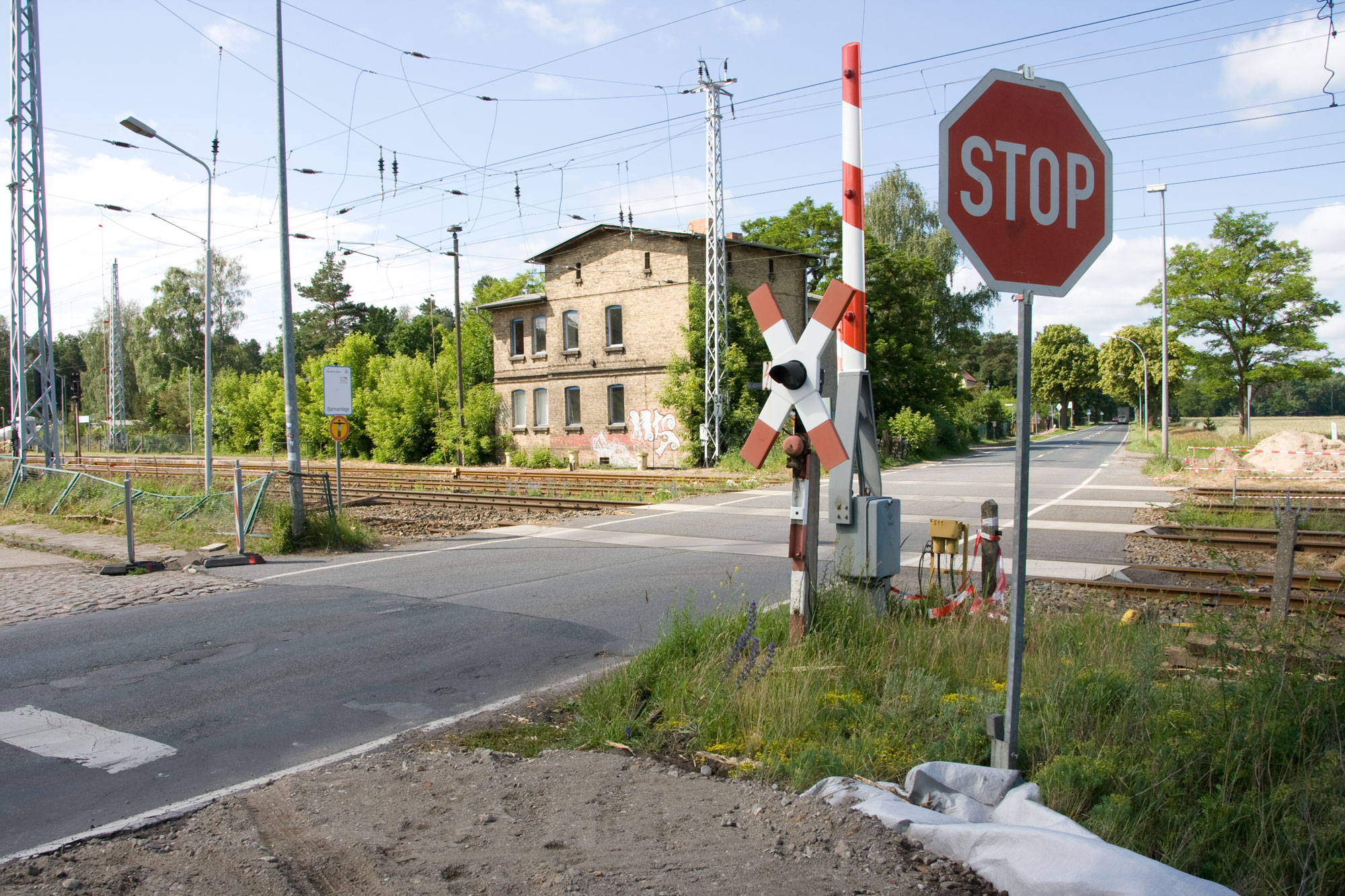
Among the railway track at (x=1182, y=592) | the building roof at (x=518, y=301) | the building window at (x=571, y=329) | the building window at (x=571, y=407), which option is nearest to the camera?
the railway track at (x=1182, y=592)

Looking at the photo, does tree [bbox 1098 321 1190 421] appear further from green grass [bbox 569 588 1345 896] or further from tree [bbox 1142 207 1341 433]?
green grass [bbox 569 588 1345 896]

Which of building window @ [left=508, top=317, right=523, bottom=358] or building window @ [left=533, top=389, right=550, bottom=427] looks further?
building window @ [left=508, top=317, right=523, bottom=358]

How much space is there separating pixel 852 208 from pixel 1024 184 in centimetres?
304

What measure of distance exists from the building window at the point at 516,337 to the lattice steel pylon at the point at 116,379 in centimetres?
2274

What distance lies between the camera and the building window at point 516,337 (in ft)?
133

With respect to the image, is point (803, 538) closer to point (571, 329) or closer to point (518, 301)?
point (571, 329)

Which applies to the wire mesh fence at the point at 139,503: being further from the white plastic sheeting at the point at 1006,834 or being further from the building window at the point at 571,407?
the building window at the point at 571,407

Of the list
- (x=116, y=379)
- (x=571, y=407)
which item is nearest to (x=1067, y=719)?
(x=571, y=407)

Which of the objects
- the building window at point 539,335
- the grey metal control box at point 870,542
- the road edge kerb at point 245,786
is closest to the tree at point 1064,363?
the building window at point 539,335

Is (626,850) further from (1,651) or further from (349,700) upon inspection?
(1,651)

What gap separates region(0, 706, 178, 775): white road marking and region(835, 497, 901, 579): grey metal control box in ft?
14.5

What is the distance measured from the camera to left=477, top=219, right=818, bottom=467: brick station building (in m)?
34.7

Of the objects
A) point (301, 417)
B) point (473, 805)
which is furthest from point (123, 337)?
point (473, 805)

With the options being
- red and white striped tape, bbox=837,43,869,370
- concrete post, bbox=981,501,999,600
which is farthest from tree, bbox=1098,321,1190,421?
red and white striped tape, bbox=837,43,869,370
